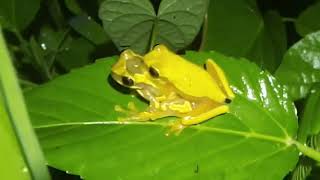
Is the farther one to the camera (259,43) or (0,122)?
(259,43)

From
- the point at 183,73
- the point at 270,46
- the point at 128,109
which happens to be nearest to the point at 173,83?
the point at 183,73

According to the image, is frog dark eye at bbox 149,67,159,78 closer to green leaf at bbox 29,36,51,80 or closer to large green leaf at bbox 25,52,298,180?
large green leaf at bbox 25,52,298,180

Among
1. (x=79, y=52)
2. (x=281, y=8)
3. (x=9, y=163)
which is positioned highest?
(x=9, y=163)

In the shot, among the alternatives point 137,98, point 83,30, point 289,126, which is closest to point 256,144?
point 289,126

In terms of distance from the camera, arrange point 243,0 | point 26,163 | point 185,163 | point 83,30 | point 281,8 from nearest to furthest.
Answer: point 26,163, point 185,163, point 243,0, point 83,30, point 281,8

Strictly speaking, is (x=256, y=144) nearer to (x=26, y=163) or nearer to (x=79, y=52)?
(x=26, y=163)

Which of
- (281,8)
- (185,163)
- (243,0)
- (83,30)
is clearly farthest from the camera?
(281,8)

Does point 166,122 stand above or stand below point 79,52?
above
